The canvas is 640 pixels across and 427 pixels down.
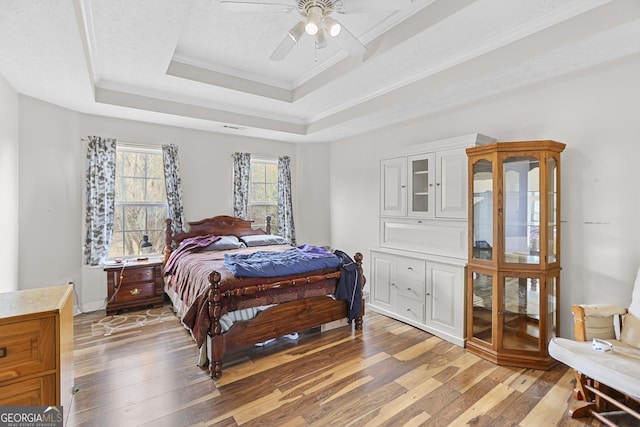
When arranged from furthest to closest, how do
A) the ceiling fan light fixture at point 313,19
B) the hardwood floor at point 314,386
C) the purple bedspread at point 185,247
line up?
1. the purple bedspread at point 185,247
2. the hardwood floor at point 314,386
3. the ceiling fan light fixture at point 313,19

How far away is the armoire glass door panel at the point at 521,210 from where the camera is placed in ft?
8.69

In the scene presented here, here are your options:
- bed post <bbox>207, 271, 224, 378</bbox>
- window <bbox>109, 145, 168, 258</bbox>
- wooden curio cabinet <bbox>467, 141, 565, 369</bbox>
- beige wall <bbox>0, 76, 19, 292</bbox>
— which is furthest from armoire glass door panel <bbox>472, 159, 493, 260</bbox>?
beige wall <bbox>0, 76, 19, 292</bbox>

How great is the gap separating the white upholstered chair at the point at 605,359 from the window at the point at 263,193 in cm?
423

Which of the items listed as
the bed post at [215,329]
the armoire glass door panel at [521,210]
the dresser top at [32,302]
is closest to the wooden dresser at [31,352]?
the dresser top at [32,302]

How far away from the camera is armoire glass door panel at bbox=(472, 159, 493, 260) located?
9.25 ft

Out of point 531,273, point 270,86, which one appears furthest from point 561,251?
point 270,86

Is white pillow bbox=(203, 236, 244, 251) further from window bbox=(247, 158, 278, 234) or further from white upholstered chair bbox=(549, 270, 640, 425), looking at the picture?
white upholstered chair bbox=(549, 270, 640, 425)

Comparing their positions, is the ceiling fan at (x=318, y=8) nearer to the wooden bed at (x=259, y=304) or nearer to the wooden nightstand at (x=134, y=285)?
the wooden bed at (x=259, y=304)

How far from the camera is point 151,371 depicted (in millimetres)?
2551

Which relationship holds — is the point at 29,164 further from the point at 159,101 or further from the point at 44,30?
the point at 44,30

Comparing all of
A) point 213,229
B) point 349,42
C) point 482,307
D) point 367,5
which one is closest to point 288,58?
point 349,42

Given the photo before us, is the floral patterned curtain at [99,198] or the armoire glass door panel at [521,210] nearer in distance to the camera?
the armoire glass door panel at [521,210]

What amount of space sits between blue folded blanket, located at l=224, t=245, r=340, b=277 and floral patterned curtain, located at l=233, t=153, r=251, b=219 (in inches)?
63.9

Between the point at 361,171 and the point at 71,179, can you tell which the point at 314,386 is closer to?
the point at 361,171
